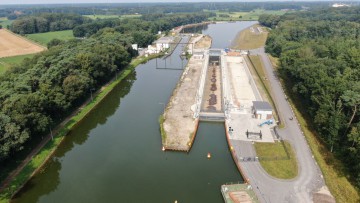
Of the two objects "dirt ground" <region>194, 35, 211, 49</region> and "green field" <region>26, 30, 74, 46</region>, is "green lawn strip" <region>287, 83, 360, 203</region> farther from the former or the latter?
"green field" <region>26, 30, 74, 46</region>

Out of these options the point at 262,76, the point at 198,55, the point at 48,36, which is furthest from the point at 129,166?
the point at 48,36

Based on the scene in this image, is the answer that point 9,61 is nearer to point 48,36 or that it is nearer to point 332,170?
point 48,36

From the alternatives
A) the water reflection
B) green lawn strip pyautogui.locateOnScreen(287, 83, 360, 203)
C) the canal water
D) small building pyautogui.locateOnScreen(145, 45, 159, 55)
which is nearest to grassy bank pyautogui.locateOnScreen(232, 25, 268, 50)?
small building pyautogui.locateOnScreen(145, 45, 159, 55)

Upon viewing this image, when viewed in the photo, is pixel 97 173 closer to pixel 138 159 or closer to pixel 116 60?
pixel 138 159

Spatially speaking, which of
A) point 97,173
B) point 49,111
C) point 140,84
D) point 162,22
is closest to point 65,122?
point 49,111

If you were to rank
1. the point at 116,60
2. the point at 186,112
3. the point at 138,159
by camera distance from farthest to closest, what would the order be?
1. the point at 116,60
2. the point at 186,112
3. the point at 138,159

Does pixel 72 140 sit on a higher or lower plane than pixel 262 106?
lower

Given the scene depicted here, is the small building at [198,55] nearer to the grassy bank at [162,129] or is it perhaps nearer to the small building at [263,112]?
the grassy bank at [162,129]

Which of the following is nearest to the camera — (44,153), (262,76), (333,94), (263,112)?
(44,153)
